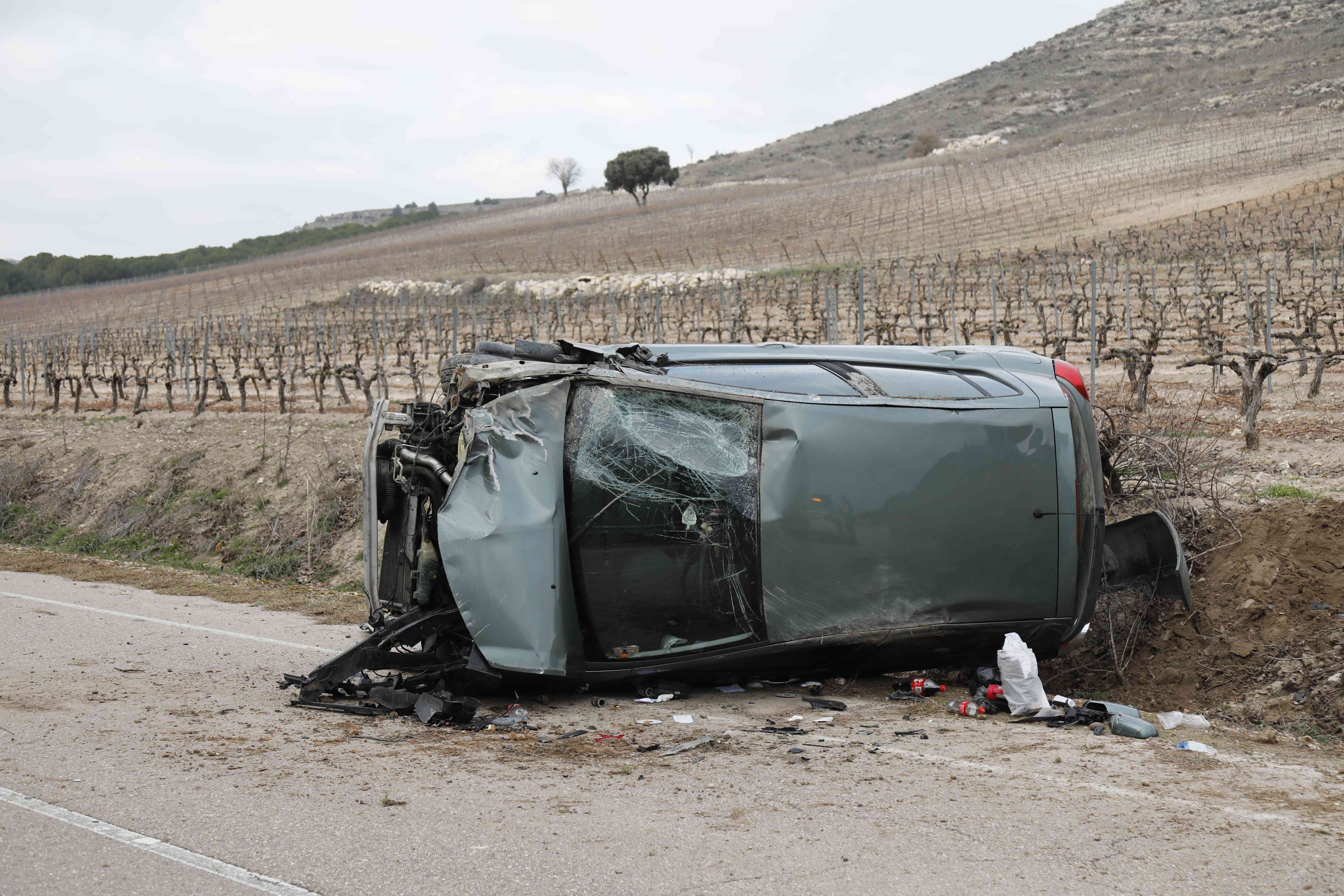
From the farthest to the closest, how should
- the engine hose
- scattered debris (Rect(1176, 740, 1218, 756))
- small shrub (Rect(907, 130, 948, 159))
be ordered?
1. small shrub (Rect(907, 130, 948, 159))
2. the engine hose
3. scattered debris (Rect(1176, 740, 1218, 756))

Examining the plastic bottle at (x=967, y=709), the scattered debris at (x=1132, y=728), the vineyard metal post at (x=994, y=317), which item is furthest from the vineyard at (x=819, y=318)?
the scattered debris at (x=1132, y=728)

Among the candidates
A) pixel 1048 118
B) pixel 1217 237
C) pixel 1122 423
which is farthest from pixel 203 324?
pixel 1048 118

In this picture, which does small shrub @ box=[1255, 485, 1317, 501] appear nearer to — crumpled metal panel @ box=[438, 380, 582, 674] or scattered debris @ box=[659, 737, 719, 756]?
scattered debris @ box=[659, 737, 719, 756]

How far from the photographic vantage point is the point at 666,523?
5.04 meters

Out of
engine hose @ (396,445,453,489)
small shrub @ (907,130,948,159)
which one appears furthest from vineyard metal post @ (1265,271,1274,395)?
small shrub @ (907,130,948,159)

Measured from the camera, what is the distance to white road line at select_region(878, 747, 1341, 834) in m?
3.57

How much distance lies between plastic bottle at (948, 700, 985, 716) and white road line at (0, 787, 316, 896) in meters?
3.22

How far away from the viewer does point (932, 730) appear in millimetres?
4867

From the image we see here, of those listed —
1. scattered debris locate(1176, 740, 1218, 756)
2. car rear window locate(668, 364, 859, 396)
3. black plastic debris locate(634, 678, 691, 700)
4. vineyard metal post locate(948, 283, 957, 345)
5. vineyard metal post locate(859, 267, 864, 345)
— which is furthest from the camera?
vineyard metal post locate(948, 283, 957, 345)

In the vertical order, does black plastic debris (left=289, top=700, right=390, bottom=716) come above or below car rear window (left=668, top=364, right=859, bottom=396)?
below

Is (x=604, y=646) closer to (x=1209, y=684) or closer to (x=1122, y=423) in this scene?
(x=1209, y=684)

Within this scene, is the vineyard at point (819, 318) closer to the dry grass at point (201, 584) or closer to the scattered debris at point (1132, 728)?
the dry grass at point (201, 584)

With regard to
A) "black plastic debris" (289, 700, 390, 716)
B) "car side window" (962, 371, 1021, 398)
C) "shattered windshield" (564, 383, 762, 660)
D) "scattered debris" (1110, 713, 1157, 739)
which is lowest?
"black plastic debris" (289, 700, 390, 716)

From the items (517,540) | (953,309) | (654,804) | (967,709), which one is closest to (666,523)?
(517,540)
